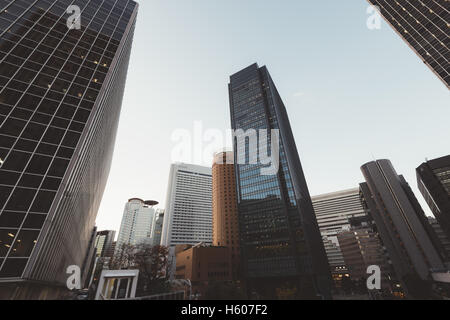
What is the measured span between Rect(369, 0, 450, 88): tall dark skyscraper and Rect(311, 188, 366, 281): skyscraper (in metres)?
135

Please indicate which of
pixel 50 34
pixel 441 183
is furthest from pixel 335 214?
pixel 50 34

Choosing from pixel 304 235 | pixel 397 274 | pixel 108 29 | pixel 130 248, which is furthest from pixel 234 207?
pixel 108 29

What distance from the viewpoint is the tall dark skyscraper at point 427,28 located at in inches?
2083

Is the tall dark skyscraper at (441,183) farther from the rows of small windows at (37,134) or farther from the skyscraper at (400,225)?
the rows of small windows at (37,134)

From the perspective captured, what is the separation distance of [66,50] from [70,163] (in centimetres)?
2433

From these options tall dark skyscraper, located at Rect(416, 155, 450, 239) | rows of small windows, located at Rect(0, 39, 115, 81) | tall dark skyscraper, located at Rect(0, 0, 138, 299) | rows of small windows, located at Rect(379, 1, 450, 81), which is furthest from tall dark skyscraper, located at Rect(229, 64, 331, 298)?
rows of small windows, located at Rect(0, 39, 115, 81)

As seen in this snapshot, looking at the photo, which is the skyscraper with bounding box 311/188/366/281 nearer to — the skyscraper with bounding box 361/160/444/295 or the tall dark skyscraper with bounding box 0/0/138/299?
the skyscraper with bounding box 361/160/444/295

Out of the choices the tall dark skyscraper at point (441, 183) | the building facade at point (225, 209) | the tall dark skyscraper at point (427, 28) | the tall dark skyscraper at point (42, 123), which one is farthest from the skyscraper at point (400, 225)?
the tall dark skyscraper at point (42, 123)

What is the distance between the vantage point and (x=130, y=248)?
60.5 meters

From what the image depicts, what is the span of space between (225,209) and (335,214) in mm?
113741

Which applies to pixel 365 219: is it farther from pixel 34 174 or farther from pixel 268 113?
pixel 34 174

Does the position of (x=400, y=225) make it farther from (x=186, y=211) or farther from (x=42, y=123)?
(x=186, y=211)

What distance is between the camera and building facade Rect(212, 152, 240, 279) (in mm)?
108731

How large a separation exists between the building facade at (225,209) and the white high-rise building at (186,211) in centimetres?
5492
